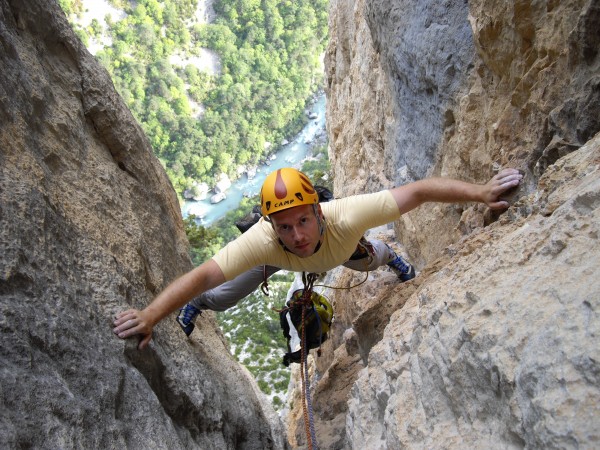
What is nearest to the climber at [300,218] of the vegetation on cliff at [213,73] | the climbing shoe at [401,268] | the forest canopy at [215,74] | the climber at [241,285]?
the climber at [241,285]

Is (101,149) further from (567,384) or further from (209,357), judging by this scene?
(567,384)

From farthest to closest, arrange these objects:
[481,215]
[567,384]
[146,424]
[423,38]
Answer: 1. [423,38]
2. [481,215]
3. [146,424]
4. [567,384]

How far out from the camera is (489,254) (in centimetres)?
239

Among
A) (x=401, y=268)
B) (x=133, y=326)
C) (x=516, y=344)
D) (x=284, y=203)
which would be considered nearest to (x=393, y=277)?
(x=401, y=268)

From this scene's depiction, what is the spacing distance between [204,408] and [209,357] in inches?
36.2

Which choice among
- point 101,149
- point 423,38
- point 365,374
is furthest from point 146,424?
point 423,38

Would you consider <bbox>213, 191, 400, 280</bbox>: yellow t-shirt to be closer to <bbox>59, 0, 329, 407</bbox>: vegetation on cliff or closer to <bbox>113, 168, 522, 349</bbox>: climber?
<bbox>113, 168, 522, 349</bbox>: climber

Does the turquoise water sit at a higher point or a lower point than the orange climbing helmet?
higher

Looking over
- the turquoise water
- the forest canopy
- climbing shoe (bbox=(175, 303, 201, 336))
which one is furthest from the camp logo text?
the forest canopy

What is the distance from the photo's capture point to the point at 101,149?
3.89m

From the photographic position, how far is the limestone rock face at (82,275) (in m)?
2.04

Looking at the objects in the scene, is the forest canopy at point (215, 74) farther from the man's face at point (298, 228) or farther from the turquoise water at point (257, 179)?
the man's face at point (298, 228)

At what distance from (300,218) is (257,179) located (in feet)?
295

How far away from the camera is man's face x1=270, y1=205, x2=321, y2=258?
10.3ft
